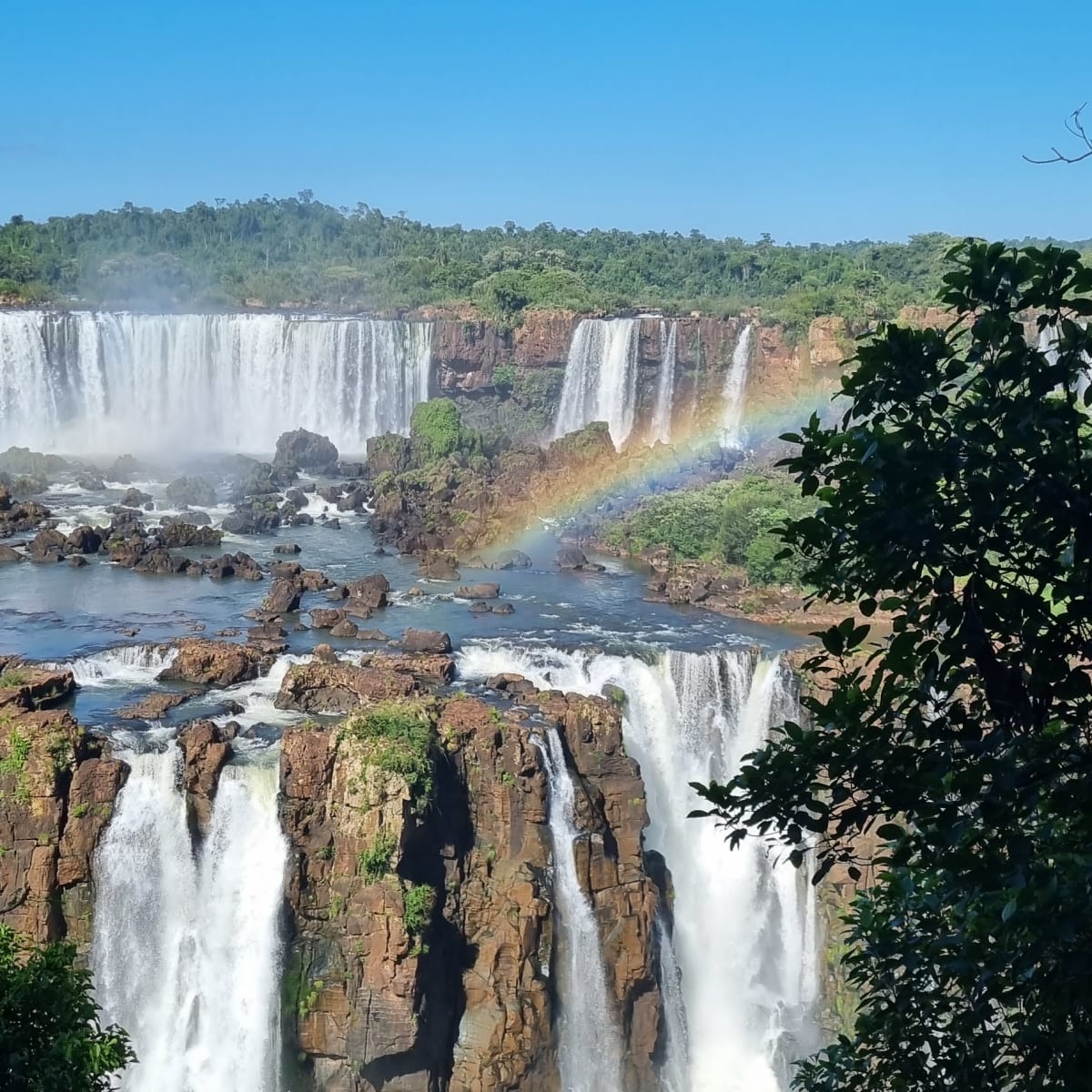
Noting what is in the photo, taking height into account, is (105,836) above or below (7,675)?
below

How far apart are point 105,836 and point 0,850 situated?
1206mm

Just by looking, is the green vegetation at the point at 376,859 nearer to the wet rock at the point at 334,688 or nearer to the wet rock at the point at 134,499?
the wet rock at the point at 334,688

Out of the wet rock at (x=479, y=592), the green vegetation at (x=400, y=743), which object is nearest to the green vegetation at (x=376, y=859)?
the green vegetation at (x=400, y=743)

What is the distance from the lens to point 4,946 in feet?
24.8

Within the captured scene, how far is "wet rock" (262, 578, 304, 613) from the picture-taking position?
24.4 meters

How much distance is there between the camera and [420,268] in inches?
2447

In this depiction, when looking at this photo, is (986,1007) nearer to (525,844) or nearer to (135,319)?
(525,844)

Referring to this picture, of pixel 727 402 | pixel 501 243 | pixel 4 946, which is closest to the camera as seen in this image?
pixel 4 946

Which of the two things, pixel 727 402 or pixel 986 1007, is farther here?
pixel 727 402

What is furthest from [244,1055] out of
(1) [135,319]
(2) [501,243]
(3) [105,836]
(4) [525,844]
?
(2) [501,243]

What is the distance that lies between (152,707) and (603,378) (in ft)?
96.3

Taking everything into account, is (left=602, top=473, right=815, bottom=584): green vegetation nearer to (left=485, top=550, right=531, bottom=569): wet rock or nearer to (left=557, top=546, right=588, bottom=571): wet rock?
(left=557, top=546, right=588, bottom=571): wet rock

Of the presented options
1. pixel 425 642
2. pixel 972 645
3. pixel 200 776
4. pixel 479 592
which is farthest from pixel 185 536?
pixel 972 645

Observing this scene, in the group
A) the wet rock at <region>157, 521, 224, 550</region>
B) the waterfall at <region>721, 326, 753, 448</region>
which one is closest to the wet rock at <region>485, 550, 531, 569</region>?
the wet rock at <region>157, 521, 224, 550</region>
